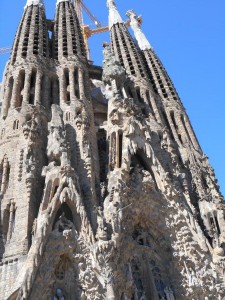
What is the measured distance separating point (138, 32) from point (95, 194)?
20507 millimetres

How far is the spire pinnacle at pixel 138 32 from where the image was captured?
32.6 meters

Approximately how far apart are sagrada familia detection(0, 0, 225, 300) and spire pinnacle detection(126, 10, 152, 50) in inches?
313

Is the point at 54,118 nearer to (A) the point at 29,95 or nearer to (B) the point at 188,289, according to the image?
(A) the point at 29,95

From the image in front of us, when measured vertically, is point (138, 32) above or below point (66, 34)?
above

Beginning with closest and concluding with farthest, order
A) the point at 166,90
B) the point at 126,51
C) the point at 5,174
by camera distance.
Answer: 1. the point at 5,174
2. the point at 166,90
3. the point at 126,51

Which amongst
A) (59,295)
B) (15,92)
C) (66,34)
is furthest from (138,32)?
(59,295)

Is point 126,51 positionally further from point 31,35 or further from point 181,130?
point 181,130

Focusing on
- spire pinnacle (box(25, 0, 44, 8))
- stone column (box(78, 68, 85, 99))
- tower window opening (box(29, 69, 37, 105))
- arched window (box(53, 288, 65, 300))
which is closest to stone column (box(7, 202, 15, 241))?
arched window (box(53, 288, 65, 300))

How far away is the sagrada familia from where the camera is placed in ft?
46.1

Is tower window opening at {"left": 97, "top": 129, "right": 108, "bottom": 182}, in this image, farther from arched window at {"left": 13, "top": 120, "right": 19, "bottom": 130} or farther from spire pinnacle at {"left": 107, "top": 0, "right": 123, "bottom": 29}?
spire pinnacle at {"left": 107, "top": 0, "right": 123, "bottom": 29}

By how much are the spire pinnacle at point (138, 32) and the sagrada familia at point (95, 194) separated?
7.95 metres

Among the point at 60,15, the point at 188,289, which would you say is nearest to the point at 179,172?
the point at 188,289

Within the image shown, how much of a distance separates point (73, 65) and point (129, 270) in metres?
12.6

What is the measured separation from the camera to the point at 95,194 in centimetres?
1731
